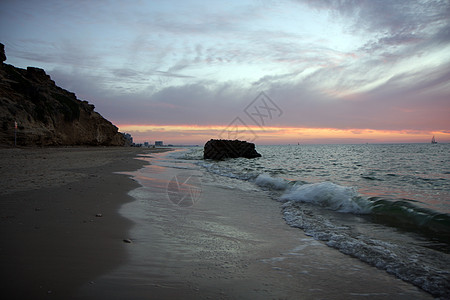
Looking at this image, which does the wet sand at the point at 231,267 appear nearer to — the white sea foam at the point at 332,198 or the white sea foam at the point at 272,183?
the white sea foam at the point at 332,198

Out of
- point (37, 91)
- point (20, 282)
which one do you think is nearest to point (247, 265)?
point (20, 282)

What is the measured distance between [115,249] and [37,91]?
116 feet

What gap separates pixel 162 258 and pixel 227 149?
2799 centimetres

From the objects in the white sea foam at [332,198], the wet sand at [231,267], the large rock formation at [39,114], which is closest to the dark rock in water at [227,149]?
the large rock formation at [39,114]

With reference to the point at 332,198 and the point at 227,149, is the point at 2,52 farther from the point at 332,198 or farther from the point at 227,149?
the point at 332,198

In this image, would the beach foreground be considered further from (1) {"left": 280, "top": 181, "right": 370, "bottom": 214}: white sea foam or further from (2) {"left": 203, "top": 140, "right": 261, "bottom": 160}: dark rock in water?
(2) {"left": 203, "top": 140, "right": 261, "bottom": 160}: dark rock in water

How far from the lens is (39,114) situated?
2820cm

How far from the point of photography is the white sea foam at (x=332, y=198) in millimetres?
5973

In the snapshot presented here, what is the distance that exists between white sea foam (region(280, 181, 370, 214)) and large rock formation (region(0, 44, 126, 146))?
81.9ft

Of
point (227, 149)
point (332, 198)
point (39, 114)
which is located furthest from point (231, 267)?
point (39, 114)

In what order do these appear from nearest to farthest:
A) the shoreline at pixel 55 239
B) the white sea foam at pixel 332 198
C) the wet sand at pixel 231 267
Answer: the shoreline at pixel 55 239 → the wet sand at pixel 231 267 → the white sea foam at pixel 332 198

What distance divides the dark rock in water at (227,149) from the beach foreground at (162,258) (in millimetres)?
24355

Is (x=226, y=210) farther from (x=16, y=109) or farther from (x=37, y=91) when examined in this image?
(x=37, y=91)

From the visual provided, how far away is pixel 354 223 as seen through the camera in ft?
15.9
